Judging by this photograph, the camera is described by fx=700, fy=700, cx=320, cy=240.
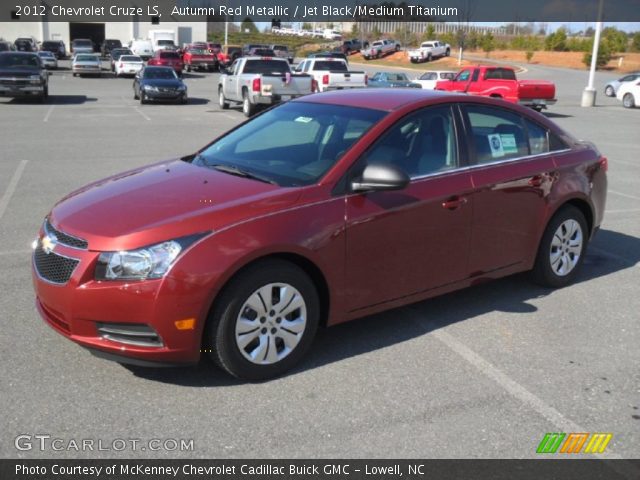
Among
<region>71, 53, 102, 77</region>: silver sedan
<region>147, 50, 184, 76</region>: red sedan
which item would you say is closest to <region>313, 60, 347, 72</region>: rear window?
<region>71, 53, 102, 77</region>: silver sedan

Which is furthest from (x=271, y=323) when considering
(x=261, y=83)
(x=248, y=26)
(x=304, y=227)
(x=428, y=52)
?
(x=248, y=26)

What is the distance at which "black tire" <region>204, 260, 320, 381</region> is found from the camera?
3.94m

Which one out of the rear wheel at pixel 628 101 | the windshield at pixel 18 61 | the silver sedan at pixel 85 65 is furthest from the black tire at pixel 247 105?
the silver sedan at pixel 85 65

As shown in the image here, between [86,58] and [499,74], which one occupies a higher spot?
[499,74]

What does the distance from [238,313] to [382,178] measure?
3.96ft

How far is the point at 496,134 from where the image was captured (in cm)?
548

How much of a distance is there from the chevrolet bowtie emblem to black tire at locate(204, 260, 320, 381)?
3.45 ft

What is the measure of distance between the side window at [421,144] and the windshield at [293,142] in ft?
0.57

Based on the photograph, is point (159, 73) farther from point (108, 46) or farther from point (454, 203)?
point (108, 46)

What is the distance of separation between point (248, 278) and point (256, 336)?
1.21 ft

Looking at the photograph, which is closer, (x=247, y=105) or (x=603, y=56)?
(x=247, y=105)

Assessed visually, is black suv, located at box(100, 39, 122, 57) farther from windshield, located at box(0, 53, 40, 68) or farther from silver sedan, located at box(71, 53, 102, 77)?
windshield, located at box(0, 53, 40, 68)

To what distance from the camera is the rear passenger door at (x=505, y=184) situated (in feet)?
17.0

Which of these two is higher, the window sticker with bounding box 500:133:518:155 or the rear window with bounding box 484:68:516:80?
the rear window with bounding box 484:68:516:80
